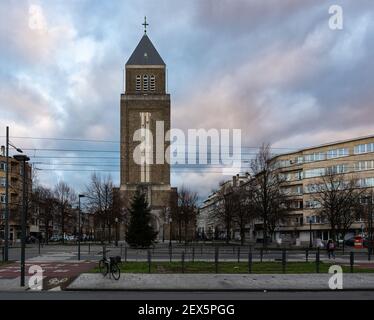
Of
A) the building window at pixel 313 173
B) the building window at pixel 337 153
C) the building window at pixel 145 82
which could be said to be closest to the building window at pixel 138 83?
the building window at pixel 145 82

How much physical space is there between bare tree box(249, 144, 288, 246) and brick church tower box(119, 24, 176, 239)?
37.4 m

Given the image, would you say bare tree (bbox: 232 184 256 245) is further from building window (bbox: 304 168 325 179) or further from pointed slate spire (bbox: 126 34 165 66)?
pointed slate spire (bbox: 126 34 165 66)

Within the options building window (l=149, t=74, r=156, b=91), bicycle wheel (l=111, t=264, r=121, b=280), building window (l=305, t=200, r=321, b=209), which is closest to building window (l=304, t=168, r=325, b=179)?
building window (l=305, t=200, r=321, b=209)

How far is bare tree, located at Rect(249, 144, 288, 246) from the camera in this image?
208ft

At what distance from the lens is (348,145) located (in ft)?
341

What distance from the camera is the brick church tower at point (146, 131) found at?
107 m

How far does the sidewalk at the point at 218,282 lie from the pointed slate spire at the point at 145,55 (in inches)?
3833

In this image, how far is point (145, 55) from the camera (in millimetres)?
120125

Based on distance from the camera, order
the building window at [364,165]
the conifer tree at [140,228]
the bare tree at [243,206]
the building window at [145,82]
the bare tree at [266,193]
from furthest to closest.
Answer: the building window at [145,82]
the building window at [364,165]
the bare tree at [243,206]
the bare tree at [266,193]
the conifer tree at [140,228]

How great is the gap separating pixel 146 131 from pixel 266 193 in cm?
5018

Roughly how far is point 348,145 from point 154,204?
41368 mm

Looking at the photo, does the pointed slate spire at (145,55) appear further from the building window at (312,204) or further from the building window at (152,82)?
the building window at (312,204)
